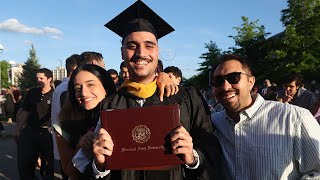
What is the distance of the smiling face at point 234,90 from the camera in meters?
2.58

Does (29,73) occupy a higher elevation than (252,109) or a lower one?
higher

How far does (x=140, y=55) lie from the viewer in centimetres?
224

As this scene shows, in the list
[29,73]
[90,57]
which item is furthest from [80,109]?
[29,73]

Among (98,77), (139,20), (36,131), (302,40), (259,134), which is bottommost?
(36,131)

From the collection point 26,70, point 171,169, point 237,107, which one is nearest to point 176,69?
point 237,107

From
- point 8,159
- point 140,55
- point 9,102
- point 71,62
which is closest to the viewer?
point 140,55

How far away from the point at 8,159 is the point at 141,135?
9455 millimetres

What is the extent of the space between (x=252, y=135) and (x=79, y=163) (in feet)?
3.94

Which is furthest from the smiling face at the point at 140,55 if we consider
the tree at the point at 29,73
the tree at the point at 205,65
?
the tree at the point at 205,65

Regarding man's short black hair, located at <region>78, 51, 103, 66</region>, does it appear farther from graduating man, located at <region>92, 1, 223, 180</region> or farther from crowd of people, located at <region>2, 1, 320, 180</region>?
graduating man, located at <region>92, 1, 223, 180</region>

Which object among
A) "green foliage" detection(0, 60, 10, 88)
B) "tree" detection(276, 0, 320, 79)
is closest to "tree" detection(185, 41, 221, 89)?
"tree" detection(276, 0, 320, 79)

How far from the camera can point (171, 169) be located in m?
2.03

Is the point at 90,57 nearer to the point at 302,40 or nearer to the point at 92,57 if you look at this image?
the point at 92,57

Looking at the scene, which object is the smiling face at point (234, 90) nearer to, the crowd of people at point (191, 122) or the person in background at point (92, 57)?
the crowd of people at point (191, 122)
